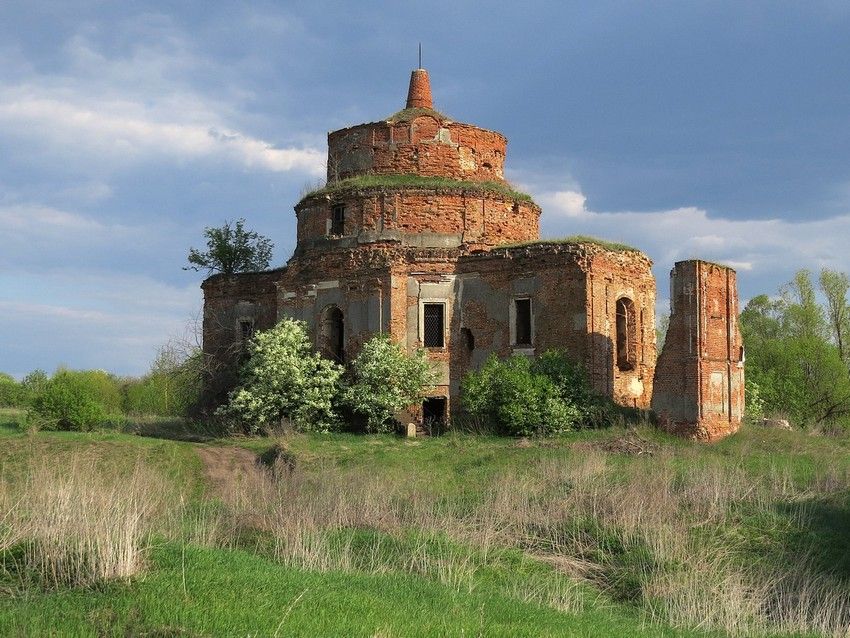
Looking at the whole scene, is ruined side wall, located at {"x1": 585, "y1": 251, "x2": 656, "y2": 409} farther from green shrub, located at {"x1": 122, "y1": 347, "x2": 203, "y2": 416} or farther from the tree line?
green shrub, located at {"x1": 122, "y1": 347, "x2": 203, "y2": 416}

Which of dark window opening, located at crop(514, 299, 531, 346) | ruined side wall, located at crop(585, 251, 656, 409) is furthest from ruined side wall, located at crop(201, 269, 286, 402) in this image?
ruined side wall, located at crop(585, 251, 656, 409)

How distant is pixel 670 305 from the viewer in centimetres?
2316

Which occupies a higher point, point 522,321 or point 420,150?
point 420,150

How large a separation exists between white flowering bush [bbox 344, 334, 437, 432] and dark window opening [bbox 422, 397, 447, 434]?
2.95ft

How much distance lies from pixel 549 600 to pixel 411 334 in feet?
55.4

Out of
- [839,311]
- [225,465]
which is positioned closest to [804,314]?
[839,311]

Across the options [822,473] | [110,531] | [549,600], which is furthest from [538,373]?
[110,531]

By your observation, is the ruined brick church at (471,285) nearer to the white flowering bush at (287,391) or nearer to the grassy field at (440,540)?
the white flowering bush at (287,391)

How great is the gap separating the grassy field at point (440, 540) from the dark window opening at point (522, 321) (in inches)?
185

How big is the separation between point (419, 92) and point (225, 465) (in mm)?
15583

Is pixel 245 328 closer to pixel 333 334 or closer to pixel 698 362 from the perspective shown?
pixel 333 334

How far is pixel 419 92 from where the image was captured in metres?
31.3

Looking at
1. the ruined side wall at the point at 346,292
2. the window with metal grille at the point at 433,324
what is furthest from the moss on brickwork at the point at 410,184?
the window with metal grille at the point at 433,324

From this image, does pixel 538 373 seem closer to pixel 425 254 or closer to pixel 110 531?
pixel 425 254
